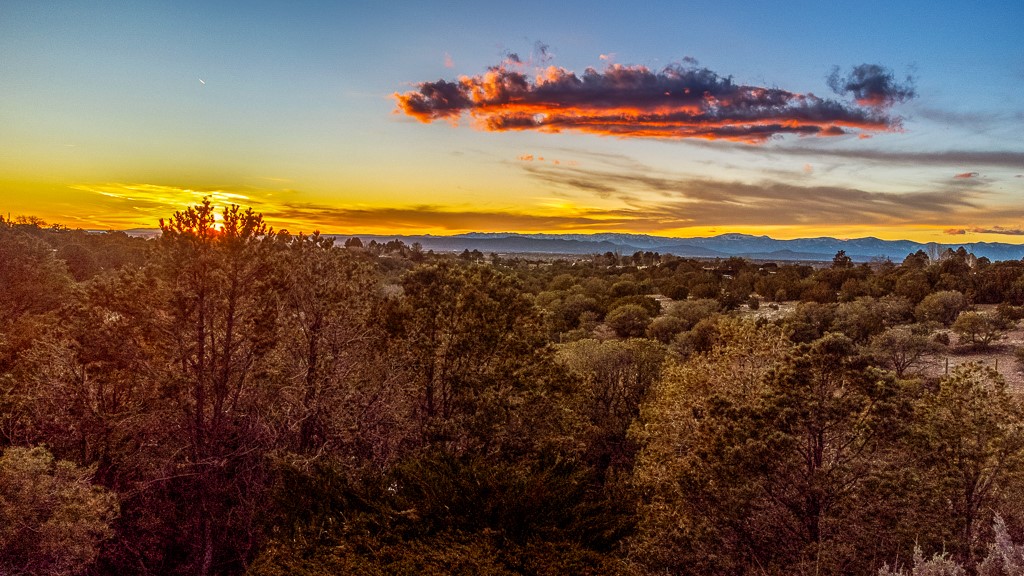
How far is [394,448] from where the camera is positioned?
19.0 m

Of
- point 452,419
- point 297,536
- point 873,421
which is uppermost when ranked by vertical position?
point 873,421

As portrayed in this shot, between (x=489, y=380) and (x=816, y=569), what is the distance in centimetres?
1081

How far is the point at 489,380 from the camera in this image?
19.7 metres

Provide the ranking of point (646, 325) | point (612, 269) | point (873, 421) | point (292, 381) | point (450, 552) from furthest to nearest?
point (612, 269) → point (646, 325) → point (292, 381) → point (873, 421) → point (450, 552)

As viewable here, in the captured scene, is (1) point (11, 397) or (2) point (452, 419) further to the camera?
(2) point (452, 419)

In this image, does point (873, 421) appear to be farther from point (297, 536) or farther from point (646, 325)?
point (646, 325)

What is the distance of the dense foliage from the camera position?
1376cm

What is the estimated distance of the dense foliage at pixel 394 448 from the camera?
13.8 meters

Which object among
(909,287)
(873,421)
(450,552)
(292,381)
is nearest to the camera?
(450,552)

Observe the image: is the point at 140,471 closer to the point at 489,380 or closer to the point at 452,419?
the point at 452,419

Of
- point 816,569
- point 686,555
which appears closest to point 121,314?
point 686,555

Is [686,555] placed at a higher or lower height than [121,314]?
lower

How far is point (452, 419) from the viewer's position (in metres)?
18.8

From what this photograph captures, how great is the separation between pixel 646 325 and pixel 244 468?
46971 mm
